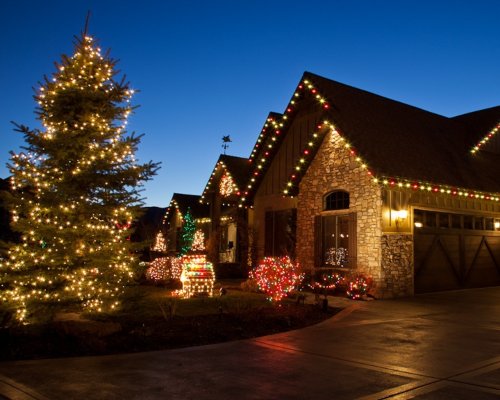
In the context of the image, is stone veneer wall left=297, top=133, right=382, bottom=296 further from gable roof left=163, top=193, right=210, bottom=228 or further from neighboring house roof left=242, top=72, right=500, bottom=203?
gable roof left=163, top=193, right=210, bottom=228

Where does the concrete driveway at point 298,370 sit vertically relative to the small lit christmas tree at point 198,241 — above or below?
below

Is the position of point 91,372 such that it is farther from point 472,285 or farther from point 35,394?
point 472,285

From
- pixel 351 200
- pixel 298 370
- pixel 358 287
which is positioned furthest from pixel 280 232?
pixel 298 370

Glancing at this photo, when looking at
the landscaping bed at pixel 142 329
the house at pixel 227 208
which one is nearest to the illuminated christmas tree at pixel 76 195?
the landscaping bed at pixel 142 329

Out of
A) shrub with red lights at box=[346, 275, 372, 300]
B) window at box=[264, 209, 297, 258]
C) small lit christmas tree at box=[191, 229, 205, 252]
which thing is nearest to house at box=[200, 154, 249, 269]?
small lit christmas tree at box=[191, 229, 205, 252]

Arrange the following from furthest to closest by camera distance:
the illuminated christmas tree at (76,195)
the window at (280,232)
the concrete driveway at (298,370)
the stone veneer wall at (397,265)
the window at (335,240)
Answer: the window at (280,232)
the window at (335,240)
the stone veneer wall at (397,265)
the illuminated christmas tree at (76,195)
the concrete driveway at (298,370)

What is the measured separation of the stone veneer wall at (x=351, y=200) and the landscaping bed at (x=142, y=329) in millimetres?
3306

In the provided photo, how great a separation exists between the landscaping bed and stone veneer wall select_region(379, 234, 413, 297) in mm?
3281

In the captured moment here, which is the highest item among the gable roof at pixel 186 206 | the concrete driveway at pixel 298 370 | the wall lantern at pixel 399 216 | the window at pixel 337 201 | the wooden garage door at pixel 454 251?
the gable roof at pixel 186 206

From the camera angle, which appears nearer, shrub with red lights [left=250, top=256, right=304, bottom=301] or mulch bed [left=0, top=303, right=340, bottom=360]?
mulch bed [left=0, top=303, right=340, bottom=360]

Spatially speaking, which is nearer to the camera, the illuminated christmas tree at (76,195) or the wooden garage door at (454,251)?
the illuminated christmas tree at (76,195)

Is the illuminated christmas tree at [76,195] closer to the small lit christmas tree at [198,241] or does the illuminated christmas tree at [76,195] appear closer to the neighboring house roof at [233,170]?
the neighboring house roof at [233,170]

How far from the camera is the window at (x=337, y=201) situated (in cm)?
1620

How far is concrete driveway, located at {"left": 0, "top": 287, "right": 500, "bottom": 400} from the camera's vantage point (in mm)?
5414
